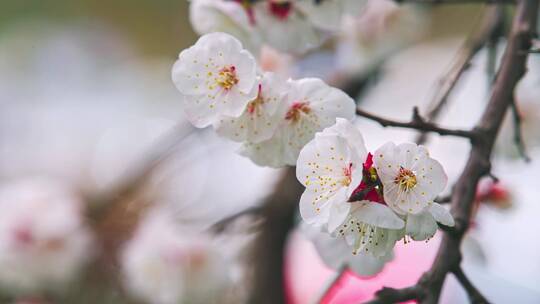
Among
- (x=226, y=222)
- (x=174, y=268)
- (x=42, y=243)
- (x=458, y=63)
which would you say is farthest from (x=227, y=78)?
(x=42, y=243)

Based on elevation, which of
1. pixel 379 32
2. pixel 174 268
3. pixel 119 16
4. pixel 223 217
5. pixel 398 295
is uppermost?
pixel 398 295

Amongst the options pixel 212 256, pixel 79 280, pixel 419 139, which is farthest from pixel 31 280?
pixel 419 139

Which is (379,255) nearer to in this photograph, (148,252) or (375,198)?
(375,198)

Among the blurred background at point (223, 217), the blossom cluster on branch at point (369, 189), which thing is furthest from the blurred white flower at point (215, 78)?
the blurred background at point (223, 217)

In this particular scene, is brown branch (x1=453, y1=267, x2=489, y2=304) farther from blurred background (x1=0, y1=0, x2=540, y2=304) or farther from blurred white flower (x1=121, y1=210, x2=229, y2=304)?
blurred white flower (x1=121, y1=210, x2=229, y2=304)

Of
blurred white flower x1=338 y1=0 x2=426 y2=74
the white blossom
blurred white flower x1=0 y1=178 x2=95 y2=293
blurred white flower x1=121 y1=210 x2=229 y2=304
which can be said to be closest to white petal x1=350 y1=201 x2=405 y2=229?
the white blossom

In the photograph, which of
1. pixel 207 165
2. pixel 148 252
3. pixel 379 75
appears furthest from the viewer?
pixel 207 165

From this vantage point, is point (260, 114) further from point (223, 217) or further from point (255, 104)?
point (223, 217)
